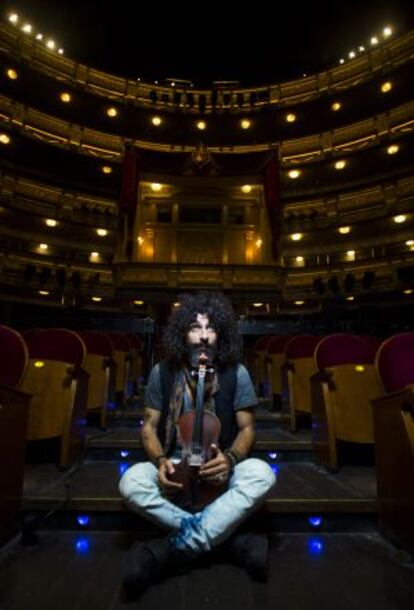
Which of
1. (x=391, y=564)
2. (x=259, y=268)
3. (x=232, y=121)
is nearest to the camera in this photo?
(x=391, y=564)

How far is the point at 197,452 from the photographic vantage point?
1312mm

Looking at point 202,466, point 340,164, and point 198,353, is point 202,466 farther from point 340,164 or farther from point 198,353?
point 340,164

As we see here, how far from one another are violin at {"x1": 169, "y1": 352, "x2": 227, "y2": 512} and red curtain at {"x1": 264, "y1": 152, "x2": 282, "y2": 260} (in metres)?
12.6

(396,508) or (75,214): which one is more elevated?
(75,214)

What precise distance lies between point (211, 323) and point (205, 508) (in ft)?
2.73

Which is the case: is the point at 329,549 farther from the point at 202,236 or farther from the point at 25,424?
the point at 202,236

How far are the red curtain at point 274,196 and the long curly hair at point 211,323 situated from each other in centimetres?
1214

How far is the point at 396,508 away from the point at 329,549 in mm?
383

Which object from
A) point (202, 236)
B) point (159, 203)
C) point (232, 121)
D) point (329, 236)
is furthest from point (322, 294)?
point (232, 121)

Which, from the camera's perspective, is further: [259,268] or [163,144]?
[163,144]

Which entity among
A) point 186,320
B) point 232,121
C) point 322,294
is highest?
point 232,121

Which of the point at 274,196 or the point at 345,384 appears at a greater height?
the point at 274,196

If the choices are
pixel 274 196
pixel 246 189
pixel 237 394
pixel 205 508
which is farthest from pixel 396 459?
pixel 246 189

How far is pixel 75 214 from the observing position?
1537 cm
